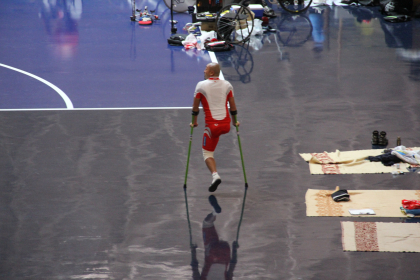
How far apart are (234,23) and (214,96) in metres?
9.08

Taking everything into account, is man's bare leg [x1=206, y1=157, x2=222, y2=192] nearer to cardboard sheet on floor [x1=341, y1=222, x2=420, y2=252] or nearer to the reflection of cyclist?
the reflection of cyclist

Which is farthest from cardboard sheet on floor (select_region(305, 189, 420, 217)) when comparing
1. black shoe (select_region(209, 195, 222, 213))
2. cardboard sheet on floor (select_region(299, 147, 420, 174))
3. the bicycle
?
the bicycle

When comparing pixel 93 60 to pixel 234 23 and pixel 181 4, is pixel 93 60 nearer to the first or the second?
pixel 234 23

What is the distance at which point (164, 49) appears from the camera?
1645 cm

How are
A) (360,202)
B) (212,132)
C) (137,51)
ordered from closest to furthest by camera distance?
1. (360,202)
2. (212,132)
3. (137,51)

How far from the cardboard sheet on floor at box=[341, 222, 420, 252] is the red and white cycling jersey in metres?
2.35

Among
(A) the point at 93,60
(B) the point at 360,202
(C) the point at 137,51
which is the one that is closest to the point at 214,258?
A: (B) the point at 360,202

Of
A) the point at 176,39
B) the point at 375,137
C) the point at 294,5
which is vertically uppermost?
the point at 294,5

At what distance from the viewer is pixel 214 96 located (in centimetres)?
798

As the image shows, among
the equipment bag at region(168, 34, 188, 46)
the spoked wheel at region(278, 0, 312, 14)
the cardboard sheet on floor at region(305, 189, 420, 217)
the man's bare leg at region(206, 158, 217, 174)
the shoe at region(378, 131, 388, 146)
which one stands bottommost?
the cardboard sheet on floor at region(305, 189, 420, 217)

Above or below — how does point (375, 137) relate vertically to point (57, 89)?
below

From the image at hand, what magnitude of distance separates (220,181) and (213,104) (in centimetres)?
114

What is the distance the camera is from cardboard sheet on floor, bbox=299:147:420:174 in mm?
8758

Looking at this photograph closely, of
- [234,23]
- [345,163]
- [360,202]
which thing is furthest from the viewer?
[234,23]
